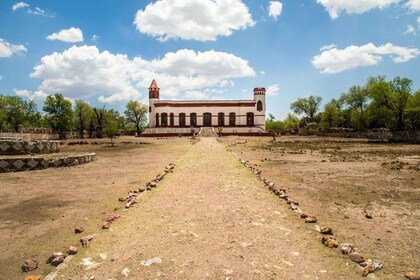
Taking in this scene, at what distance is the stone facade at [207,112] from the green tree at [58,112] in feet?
63.1

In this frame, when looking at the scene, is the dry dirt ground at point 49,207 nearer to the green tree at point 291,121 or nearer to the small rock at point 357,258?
the small rock at point 357,258

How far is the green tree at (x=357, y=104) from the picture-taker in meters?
71.9

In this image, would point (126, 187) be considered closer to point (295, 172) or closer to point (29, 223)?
point (29, 223)

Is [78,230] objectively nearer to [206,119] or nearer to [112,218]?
[112,218]

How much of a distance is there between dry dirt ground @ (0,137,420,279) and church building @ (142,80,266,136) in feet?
207

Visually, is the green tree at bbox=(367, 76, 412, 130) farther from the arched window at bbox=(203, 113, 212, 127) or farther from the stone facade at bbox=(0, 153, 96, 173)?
the stone facade at bbox=(0, 153, 96, 173)

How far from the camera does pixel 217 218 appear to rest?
7.29 meters

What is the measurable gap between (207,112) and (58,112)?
3532 centimetres

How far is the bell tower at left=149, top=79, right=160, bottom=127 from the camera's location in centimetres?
7512

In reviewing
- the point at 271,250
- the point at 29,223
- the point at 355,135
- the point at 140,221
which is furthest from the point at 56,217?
the point at 355,135

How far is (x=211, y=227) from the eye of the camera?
6.67 meters

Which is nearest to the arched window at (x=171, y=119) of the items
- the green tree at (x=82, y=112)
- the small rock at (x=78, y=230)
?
the green tree at (x=82, y=112)

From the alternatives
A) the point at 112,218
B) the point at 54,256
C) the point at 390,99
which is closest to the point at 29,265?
the point at 54,256

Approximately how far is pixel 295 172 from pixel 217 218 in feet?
28.6
